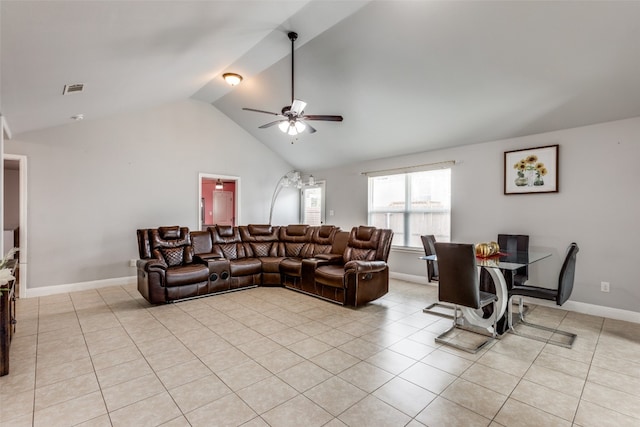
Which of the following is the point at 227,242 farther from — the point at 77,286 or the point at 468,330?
the point at 468,330

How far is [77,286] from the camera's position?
4902 mm

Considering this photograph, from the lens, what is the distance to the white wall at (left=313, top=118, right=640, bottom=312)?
3.57m

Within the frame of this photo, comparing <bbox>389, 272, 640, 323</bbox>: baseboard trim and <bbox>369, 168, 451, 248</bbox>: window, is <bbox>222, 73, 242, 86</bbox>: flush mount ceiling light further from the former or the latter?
<bbox>389, 272, 640, 323</bbox>: baseboard trim

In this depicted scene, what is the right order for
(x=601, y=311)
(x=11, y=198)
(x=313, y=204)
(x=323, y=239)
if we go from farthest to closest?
1. (x=313, y=204)
2. (x=11, y=198)
3. (x=323, y=239)
4. (x=601, y=311)

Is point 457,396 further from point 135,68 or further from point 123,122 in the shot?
point 123,122

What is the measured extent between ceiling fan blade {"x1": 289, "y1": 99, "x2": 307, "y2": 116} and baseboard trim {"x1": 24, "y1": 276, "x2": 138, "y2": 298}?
4.43m

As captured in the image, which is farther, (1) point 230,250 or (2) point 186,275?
(1) point 230,250

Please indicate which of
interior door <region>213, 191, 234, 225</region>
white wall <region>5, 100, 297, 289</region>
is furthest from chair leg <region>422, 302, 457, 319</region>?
interior door <region>213, 191, 234, 225</region>

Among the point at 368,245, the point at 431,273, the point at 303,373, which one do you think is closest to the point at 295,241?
the point at 368,245

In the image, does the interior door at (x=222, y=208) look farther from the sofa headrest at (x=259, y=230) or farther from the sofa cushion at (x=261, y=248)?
the sofa cushion at (x=261, y=248)

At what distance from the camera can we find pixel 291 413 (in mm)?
1935

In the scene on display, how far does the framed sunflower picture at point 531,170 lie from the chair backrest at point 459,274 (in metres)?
2.20

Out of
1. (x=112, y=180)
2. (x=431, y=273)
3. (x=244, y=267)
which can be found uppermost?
(x=112, y=180)

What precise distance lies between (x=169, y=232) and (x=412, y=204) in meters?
4.45
